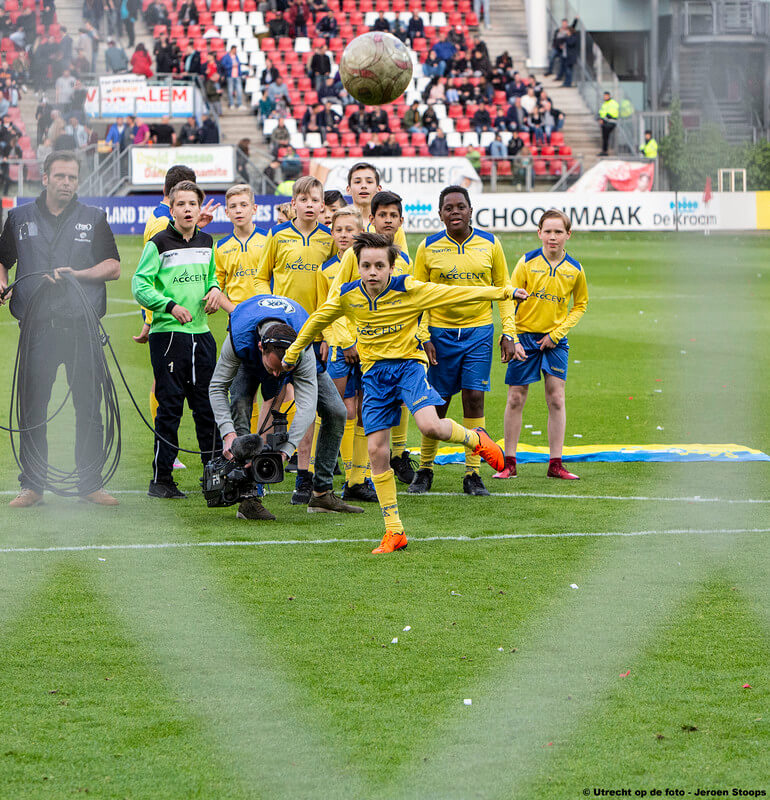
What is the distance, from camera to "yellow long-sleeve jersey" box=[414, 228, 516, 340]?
6516 millimetres

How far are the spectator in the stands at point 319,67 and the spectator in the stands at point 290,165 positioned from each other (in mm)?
2311

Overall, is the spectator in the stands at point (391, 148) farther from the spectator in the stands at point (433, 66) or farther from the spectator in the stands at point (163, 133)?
the spectator in the stands at point (163, 133)

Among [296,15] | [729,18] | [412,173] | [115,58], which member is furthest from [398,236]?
[296,15]

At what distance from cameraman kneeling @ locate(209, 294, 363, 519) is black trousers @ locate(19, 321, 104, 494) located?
0.71m

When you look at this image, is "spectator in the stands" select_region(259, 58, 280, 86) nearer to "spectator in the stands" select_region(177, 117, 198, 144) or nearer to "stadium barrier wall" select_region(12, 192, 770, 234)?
"spectator in the stands" select_region(177, 117, 198, 144)

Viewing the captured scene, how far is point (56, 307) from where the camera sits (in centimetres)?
593

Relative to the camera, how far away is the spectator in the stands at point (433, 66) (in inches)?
1094

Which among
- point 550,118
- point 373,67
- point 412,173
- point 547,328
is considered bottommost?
point 547,328

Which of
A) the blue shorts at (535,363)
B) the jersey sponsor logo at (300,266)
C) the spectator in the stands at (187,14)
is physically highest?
the spectator in the stands at (187,14)

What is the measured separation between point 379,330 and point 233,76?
21841 mm

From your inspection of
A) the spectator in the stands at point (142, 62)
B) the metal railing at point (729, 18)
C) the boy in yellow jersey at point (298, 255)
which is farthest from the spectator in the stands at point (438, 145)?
the metal railing at point (729, 18)

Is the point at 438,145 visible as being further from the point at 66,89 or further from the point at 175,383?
the point at 175,383

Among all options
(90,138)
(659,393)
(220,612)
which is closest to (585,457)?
(659,393)

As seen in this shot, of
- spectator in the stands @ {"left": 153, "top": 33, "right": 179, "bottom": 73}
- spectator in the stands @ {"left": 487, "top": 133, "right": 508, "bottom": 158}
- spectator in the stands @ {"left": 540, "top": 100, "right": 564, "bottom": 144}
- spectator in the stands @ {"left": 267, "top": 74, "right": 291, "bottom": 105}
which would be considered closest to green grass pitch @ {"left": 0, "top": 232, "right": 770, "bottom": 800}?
spectator in the stands @ {"left": 153, "top": 33, "right": 179, "bottom": 73}
